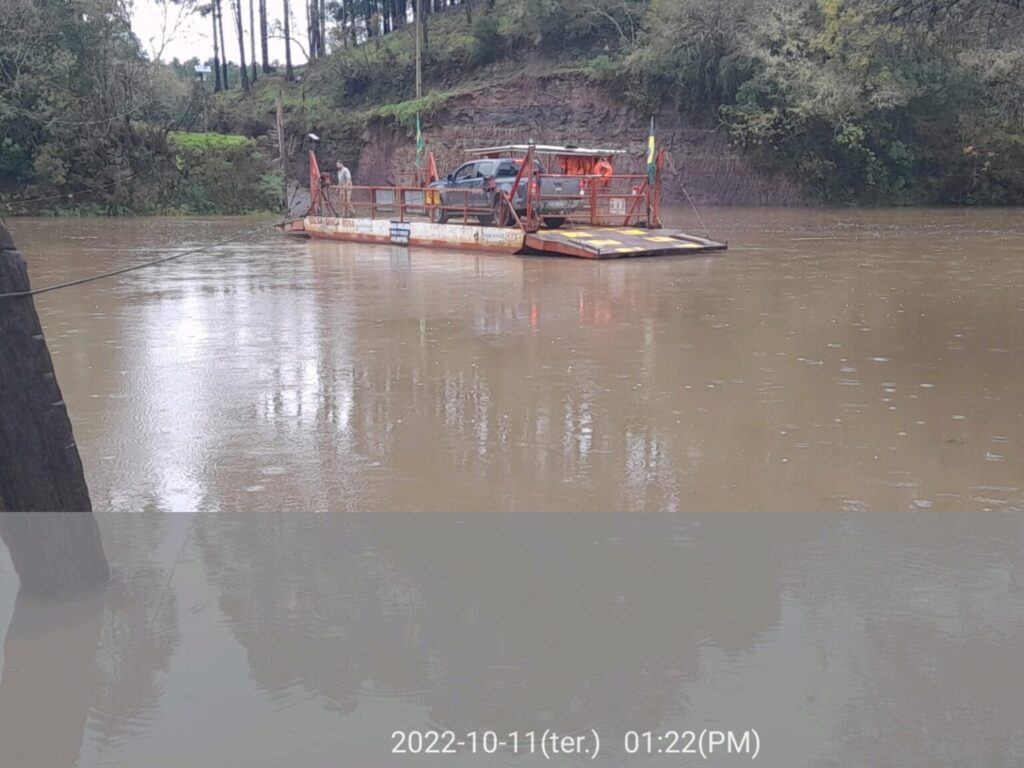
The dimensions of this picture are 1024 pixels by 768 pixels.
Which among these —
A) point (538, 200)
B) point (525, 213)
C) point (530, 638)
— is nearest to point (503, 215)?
point (525, 213)

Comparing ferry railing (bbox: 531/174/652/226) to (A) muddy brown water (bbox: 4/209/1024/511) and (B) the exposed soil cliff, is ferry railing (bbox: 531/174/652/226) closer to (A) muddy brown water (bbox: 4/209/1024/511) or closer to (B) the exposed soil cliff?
(A) muddy brown water (bbox: 4/209/1024/511)

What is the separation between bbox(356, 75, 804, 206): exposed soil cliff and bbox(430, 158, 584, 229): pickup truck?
20593 mm

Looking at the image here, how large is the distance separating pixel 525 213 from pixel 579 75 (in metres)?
26.1

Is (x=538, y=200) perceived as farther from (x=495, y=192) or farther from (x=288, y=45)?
(x=288, y=45)

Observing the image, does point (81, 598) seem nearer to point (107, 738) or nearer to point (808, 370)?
point (107, 738)

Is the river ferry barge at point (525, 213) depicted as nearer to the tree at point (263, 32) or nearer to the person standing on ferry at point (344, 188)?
the person standing on ferry at point (344, 188)

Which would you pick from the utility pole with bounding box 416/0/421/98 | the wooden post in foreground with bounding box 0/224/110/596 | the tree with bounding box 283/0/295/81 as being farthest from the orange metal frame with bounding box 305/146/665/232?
the tree with bounding box 283/0/295/81

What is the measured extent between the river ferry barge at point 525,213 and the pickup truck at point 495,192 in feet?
0.07

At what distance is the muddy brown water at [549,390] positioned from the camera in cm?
521

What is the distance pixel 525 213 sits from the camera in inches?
776

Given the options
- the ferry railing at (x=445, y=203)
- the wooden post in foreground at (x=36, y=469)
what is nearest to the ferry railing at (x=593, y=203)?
the ferry railing at (x=445, y=203)

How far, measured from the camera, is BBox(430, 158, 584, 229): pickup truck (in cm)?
1952

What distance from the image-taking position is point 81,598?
3.82 metres

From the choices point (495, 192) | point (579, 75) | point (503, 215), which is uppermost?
point (579, 75)
